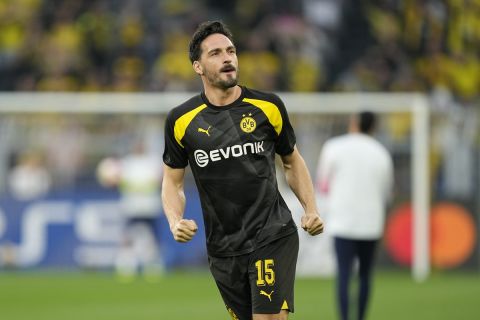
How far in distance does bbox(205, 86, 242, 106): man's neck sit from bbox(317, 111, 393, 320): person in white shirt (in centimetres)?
461

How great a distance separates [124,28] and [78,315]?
10.4 m

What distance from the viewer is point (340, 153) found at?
447 inches

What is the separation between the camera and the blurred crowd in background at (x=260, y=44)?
21.5 metres

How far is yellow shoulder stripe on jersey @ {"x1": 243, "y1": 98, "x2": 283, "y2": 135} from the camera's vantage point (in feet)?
22.3

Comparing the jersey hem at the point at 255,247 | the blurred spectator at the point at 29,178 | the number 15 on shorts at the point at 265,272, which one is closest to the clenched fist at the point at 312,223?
the jersey hem at the point at 255,247

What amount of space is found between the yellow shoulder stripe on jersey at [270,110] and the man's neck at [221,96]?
3.0 inches

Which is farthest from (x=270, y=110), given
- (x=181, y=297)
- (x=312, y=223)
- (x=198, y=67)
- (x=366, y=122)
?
(x=181, y=297)

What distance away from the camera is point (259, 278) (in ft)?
21.9

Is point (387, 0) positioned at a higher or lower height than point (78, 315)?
higher

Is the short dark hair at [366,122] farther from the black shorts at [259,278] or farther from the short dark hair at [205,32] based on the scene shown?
the short dark hair at [205,32]

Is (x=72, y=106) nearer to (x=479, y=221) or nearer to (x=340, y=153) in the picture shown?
(x=479, y=221)

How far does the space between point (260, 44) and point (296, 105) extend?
120 inches

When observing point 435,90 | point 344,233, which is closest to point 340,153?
point 344,233

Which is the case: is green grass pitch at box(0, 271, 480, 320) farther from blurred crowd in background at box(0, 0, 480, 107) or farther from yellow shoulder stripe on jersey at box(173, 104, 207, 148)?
yellow shoulder stripe on jersey at box(173, 104, 207, 148)
